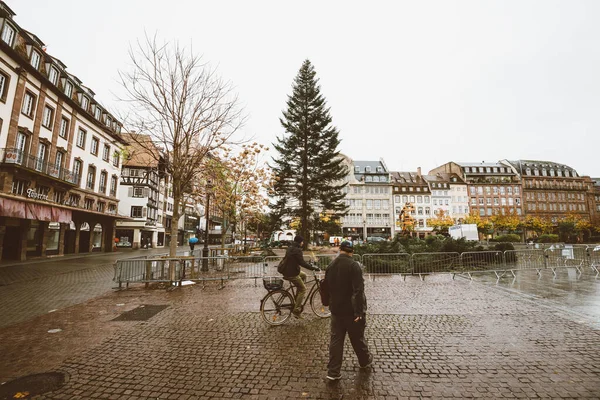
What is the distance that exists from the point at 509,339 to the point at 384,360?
8.57 feet

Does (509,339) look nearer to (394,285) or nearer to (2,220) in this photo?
(394,285)

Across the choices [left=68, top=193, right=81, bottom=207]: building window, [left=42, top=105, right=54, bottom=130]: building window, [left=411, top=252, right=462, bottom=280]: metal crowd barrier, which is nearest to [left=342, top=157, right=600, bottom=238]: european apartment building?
[left=68, top=193, right=81, bottom=207]: building window

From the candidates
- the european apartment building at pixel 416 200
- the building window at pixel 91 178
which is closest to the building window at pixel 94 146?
the building window at pixel 91 178

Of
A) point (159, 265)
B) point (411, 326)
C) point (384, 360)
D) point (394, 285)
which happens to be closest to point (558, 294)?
point (394, 285)

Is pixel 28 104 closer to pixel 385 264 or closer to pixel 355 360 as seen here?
pixel 385 264

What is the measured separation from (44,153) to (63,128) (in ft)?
11.3

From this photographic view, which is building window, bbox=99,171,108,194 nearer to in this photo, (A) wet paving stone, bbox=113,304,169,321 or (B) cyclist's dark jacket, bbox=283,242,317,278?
(A) wet paving stone, bbox=113,304,169,321

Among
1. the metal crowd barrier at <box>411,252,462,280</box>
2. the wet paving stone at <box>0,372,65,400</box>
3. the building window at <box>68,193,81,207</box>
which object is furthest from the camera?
the building window at <box>68,193,81,207</box>

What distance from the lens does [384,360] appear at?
15.2ft

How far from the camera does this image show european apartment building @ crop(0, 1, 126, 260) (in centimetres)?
1936

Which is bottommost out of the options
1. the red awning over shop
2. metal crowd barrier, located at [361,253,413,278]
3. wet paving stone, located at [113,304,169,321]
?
wet paving stone, located at [113,304,169,321]

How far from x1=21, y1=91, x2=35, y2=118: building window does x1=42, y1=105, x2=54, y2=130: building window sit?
1224 millimetres

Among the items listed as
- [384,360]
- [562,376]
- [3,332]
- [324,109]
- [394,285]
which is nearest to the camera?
[562,376]

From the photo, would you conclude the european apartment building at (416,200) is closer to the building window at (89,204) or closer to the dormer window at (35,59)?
the building window at (89,204)
